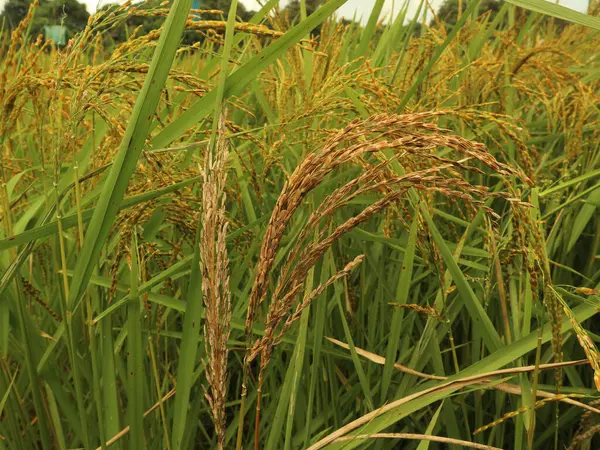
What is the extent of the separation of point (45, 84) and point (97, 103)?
0.40 ft

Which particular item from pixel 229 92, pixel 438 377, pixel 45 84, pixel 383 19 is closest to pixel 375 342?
pixel 438 377

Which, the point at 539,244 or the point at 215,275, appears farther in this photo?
the point at 539,244

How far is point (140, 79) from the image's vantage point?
47.5 inches

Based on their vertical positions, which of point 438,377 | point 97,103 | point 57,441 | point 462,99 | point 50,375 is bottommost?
point 57,441

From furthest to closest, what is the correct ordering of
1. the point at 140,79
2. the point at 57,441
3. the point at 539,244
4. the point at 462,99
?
the point at 462,99, the point at 57,441, the point at 140,79, the point at 539,244

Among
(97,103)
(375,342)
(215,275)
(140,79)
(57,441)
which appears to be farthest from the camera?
(375,342)

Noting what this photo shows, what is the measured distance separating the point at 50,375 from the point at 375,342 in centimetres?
84

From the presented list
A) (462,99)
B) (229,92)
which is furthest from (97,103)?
(462,99)

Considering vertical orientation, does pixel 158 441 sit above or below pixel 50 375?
below

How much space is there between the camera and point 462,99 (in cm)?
243

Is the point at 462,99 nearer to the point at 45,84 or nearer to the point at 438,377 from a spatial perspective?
the point at 438,377

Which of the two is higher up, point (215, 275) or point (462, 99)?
point (462, 99)

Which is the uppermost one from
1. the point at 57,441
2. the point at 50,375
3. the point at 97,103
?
the point at 97,103

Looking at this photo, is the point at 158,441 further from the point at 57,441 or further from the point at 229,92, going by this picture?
the point at 229,92
